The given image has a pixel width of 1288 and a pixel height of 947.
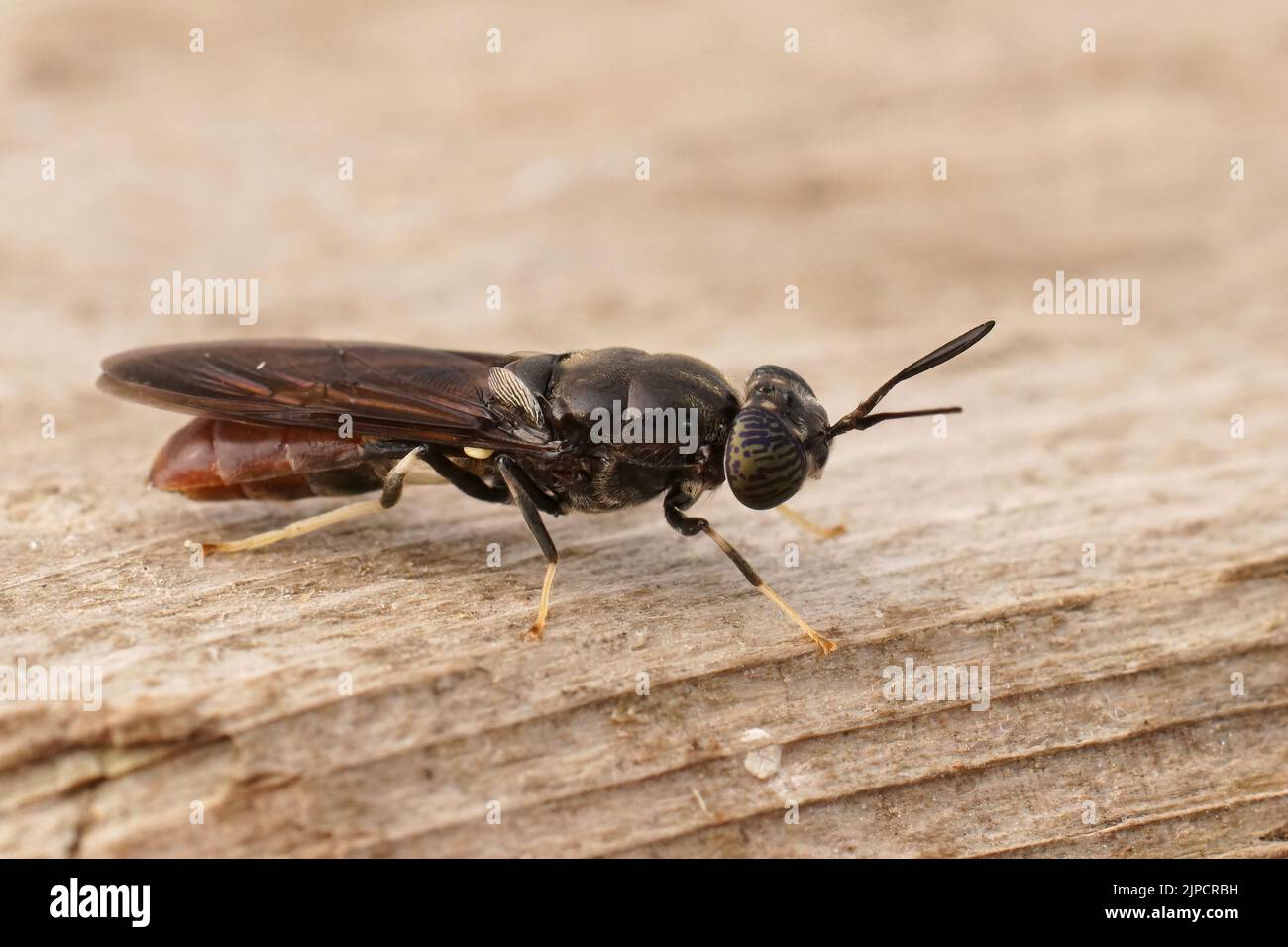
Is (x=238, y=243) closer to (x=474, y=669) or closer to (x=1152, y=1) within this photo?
(x=474, y=669)

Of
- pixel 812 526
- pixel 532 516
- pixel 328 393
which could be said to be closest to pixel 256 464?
pixel 328 393

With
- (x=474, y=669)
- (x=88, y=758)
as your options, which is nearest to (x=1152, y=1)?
(x=474, y=669)

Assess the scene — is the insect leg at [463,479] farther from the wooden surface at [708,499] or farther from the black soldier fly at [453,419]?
the wooden surface at [708,499]

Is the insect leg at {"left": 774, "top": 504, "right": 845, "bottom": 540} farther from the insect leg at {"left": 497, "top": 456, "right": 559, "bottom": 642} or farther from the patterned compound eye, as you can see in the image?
A: the insect leg at {"left": 497, "top": 456, "right": 559, "bottom": 642}

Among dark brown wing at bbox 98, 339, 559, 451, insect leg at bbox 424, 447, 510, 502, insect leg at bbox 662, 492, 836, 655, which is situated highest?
dark brown wing at bbox 98, 339, 559, 451

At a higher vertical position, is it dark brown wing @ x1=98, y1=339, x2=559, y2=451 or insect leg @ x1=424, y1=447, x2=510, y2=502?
dark brown wing @ x1=98, y1=339, x2=559, y2=451

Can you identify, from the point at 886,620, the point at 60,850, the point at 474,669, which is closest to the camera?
the point at 60,850

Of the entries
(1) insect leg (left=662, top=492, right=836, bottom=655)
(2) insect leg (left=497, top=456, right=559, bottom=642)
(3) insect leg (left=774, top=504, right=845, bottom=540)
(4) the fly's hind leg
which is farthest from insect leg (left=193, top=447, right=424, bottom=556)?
(3) insect leg (left=774, top=504, right=845, bottom=540)
